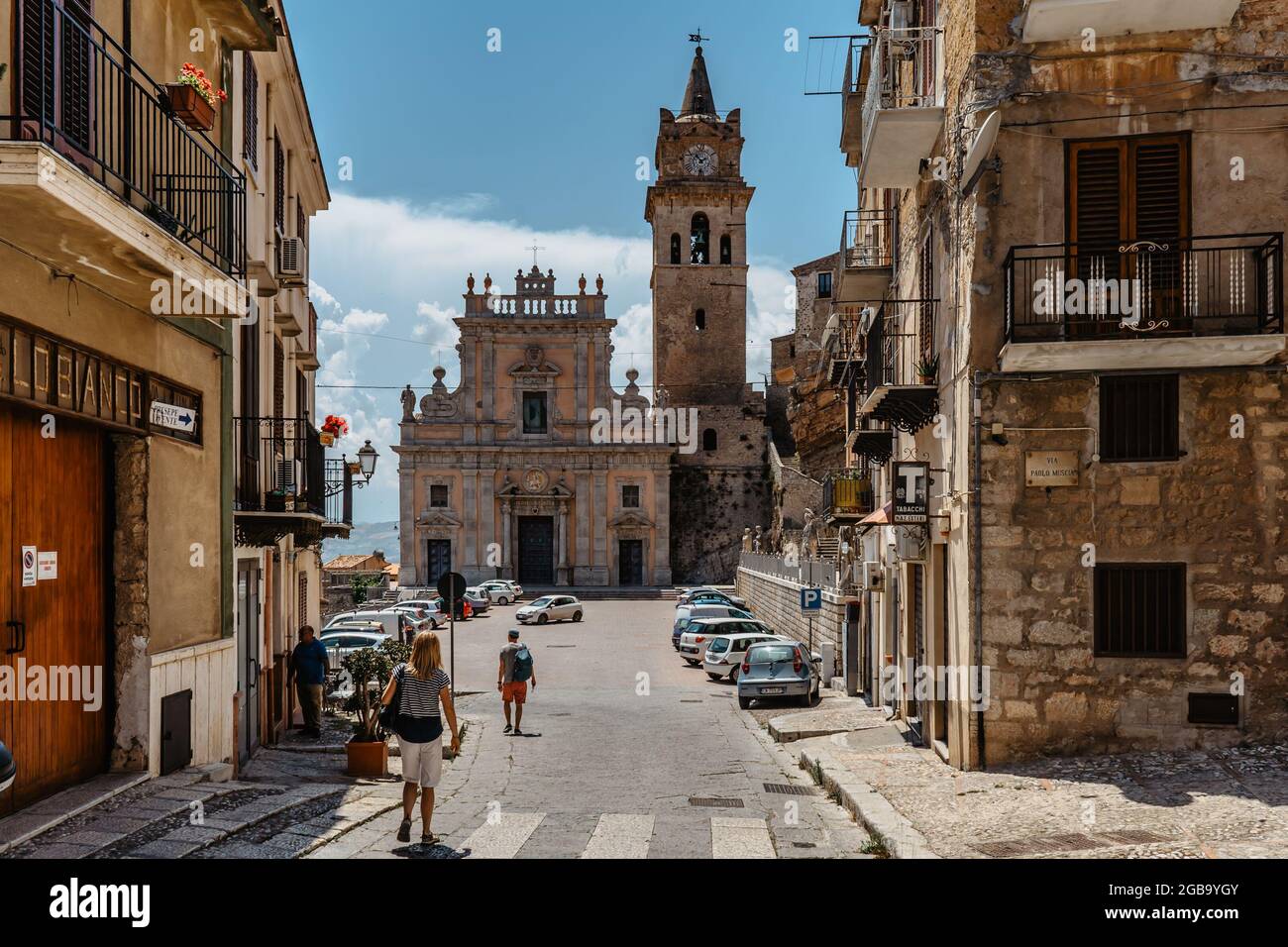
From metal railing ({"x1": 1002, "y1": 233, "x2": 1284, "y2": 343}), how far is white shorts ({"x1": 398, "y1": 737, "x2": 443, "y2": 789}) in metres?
6.51

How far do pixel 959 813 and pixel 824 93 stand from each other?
11.2 meters

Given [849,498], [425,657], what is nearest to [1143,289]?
[425,657]

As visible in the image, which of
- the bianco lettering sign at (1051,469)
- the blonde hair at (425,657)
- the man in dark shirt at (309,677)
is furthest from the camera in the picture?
the man in dark shirt at (309,677)

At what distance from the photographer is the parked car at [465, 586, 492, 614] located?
160 ft

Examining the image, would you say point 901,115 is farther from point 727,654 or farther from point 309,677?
point 727,654

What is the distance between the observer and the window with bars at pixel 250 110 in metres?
14.7

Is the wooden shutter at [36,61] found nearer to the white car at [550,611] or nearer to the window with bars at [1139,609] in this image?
the window with bars at [1139,609]

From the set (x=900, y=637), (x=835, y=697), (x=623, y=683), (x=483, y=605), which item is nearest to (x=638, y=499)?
(x=483, y=605)

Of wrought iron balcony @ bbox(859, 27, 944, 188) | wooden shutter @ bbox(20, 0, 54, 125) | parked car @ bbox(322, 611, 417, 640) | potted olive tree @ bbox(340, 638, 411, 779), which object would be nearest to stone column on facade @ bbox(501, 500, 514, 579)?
parked car @ bbox(322, 611, 417, 640)

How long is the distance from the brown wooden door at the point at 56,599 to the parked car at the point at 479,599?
37.2 m

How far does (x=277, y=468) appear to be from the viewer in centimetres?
1659

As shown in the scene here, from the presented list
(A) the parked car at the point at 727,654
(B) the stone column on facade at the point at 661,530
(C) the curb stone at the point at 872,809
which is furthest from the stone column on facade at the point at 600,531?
(C) the curb stone at the point at 872,809

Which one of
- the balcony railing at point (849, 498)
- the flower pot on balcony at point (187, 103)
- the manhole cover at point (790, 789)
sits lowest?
the manhole cover at point (790, 789)

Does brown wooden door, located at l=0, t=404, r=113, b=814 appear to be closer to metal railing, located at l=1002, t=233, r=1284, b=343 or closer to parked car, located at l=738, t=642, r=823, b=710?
metal railing, located at l=1002, t=233, r=1284, b=343
